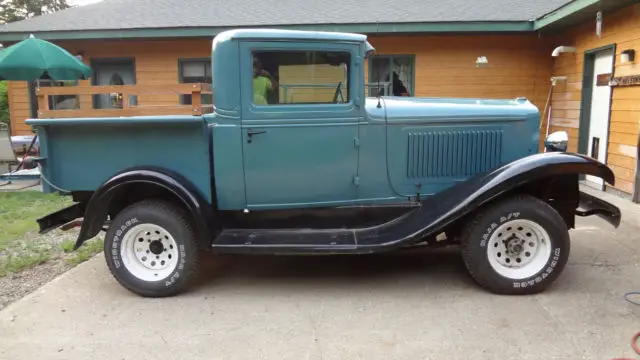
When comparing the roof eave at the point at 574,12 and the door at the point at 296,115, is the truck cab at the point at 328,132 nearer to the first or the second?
the door at the point at 296,115

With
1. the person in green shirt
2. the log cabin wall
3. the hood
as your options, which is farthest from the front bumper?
the log cabin wall

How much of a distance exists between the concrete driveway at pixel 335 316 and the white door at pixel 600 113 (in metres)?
3.87

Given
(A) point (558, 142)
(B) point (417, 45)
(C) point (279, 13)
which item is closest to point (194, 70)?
(C) point (279, 13)

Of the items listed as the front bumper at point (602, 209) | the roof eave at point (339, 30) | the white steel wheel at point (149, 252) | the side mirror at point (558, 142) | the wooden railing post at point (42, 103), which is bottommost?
the white steel wheel at point (149, 252)

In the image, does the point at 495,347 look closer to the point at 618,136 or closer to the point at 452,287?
the point at 452,287

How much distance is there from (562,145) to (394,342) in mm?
2468

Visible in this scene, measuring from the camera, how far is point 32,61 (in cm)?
800

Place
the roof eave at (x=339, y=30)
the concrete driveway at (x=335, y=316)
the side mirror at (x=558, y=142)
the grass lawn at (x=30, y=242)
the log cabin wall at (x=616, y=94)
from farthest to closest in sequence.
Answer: the roof eave at (x=339, y=30) < the log cabin wall at (x=616, y=94) < the grass lawn at (x=30, y=242) < the side mirror at (x=558, y=142) < the concrete driveway at (x=335, y=316)

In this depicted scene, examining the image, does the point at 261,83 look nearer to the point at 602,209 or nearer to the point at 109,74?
the point at 602,209

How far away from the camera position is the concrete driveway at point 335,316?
127 inches

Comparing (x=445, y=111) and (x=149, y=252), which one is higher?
(x=445, y=111)

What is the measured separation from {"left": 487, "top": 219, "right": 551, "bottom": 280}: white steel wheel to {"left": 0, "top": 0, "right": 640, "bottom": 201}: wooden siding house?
4901 mm

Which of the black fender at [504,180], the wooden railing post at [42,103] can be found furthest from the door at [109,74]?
the black fender at [504,180]

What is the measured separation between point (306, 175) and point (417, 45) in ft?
23.0
